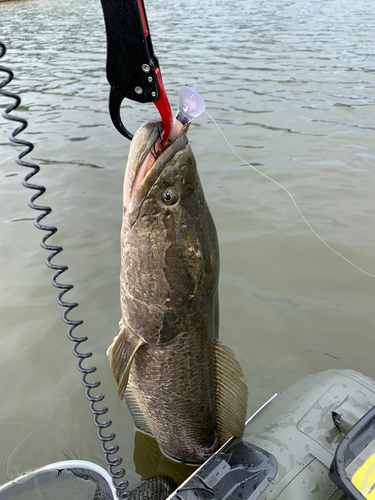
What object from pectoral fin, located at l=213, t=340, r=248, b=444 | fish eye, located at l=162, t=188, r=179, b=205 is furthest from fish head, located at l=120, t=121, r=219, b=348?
pectoral fin, located at l=213, t=340, r=248, b=444

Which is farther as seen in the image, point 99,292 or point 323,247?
point 323,247

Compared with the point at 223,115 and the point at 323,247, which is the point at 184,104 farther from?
the point at 223,115

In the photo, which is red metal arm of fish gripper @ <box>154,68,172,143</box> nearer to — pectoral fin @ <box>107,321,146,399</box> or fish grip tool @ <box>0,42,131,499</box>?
fish grip tool @ <box>0,42,131,499</box>

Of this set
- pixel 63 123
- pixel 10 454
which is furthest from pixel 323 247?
pixel 63 123

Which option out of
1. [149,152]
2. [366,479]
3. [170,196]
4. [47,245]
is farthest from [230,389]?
[149,152]

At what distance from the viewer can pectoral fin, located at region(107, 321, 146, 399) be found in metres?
2.13

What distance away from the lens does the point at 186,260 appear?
207cm

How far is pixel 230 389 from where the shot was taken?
Result: 228 centimetres

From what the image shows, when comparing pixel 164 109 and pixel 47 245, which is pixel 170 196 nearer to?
pixel 164 109

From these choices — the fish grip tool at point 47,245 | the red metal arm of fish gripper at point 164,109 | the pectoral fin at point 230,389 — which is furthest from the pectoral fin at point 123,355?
the red metal arm of fish gripper at point 164,109

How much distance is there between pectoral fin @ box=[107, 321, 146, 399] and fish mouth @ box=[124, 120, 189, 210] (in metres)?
0.86

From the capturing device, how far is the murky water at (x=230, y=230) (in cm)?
354

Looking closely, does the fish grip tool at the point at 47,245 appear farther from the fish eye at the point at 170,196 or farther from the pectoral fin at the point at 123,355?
the fish eye at the point at 170,196

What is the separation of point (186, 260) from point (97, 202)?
4195 millimetres
